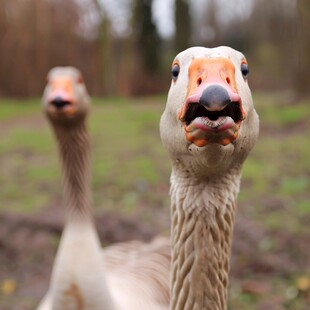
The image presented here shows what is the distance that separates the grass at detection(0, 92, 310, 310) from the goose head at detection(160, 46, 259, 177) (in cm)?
210

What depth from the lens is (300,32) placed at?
8945 mm

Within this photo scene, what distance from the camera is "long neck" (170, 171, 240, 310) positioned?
1.29 m

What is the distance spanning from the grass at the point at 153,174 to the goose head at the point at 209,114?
6.89ft

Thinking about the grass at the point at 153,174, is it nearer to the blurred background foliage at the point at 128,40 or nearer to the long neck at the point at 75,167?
the long neck at the point at 75,167

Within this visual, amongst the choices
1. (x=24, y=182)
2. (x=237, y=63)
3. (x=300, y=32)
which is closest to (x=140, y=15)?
(x=300, y=32)

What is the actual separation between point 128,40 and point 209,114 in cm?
1768

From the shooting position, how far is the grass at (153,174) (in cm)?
412

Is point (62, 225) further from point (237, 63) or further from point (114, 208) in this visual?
point (237, 63)

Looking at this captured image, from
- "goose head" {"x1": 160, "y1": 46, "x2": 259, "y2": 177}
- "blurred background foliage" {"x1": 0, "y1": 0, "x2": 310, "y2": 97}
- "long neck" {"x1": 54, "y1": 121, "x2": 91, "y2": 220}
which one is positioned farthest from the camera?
"blurred background foliage" {"x1": 0, "y1": 0, "x2": 310, "y2": 97}

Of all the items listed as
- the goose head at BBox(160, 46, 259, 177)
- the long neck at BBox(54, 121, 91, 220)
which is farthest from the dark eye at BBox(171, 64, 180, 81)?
the long neck at BBox(54, 121, 91, 220)

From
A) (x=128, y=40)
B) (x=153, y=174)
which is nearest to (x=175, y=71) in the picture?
(x=153, y=174)

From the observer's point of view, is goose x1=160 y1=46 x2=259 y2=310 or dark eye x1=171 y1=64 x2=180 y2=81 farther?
dark eye x1=171 y1=64 x2=180 y2=81

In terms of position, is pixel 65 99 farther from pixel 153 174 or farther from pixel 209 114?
pixel 153 174

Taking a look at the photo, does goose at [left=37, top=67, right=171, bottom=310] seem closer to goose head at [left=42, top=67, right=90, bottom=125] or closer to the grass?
goose head at [left=42, top=67, right=90, bottom=125]
